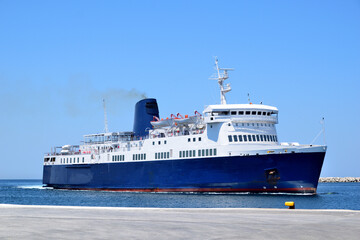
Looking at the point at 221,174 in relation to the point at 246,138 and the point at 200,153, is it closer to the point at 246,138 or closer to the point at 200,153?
the point at 200,153

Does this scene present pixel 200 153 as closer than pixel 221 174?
No

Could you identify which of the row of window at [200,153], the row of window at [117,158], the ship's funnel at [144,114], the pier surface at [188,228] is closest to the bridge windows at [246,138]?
the row of window at [200,153]

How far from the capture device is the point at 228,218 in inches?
695

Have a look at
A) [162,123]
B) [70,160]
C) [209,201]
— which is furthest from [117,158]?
[209,201]

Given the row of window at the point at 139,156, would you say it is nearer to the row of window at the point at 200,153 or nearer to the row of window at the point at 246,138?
the row of window at the point at 200,153

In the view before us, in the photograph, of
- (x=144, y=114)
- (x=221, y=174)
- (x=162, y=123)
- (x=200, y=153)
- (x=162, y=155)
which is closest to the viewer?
(x=221, y=174)

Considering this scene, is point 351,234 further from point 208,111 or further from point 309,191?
point 208,111

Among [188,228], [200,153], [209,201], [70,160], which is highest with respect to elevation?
[70,160]

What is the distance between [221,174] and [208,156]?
220 cm

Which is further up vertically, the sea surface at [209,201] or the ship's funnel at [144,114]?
the ship's funnel at [144,114]

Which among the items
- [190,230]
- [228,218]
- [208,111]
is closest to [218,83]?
[208,111]

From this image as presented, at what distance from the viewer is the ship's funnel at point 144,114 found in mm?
58656

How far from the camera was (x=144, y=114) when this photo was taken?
194ft

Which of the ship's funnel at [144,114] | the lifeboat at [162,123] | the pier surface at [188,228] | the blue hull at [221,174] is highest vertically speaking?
the ship's funnel at [144,114]
